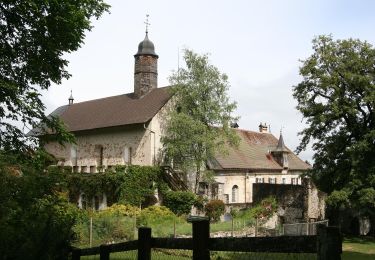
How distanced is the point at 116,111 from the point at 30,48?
24803 mm

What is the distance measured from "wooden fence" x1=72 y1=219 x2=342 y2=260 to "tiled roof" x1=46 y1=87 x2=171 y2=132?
30.0 m

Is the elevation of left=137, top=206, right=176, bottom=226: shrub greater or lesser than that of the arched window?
lesser

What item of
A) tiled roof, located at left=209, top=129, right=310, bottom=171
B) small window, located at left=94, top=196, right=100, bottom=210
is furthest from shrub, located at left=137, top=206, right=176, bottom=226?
tiled roof, located at left=209, top=129, right=310, bottom=171

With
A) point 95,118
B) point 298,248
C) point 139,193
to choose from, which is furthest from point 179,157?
point 298,248

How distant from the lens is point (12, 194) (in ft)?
24.2

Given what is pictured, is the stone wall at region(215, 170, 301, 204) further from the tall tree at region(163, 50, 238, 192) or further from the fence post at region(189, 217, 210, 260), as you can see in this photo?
the fence post at region(189, 217, 210, 260)

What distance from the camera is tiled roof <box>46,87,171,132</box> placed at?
3634 centimetres

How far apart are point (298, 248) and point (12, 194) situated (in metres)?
5.46

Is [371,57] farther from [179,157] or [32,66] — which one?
[32,66]

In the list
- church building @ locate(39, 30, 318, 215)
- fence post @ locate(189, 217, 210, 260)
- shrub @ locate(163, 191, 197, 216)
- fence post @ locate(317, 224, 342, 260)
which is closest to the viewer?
fence post @ locate(317, 224, 342, 260)

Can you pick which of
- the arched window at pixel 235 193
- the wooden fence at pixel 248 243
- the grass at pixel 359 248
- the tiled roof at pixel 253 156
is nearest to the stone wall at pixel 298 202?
the grass at pixel 359 248

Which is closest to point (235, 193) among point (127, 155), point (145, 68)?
point (127, 155)

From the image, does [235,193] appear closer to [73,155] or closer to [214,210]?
[214,210]

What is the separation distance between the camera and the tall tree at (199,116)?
33.7 metres
